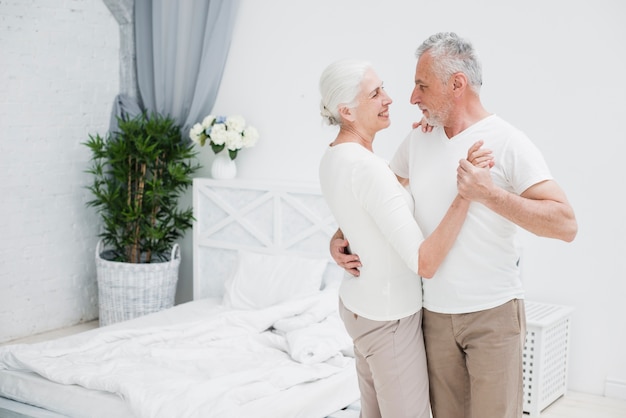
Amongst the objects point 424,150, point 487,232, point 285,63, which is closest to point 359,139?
point 424,150

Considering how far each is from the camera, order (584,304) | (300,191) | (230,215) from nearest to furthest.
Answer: (584,304) → (300,191) → (230,215)

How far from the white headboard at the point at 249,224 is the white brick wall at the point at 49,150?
0.88 m

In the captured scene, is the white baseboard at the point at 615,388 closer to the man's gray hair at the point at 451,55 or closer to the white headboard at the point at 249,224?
the white headboard at the point at 249,224

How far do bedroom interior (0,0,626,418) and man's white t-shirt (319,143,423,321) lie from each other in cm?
126

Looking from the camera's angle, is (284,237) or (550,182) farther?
(284,237)

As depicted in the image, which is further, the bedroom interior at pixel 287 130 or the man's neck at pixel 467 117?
the bedroom interior at pixel 287 130

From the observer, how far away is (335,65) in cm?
219

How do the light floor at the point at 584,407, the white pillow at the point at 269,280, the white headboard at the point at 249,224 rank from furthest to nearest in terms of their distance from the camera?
the white headboard at the point at 249,224 < the white pillow at the point at 269,280 < the light floor at the point at 584,407

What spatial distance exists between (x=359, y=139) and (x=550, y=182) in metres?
0.56

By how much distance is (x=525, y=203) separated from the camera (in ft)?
6.23

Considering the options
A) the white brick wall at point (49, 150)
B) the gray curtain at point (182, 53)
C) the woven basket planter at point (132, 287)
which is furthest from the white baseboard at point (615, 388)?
the white brick wall at point (49, 150)

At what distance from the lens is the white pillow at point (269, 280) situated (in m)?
4.30

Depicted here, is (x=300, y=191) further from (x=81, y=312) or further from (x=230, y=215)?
(x=81, y=312)

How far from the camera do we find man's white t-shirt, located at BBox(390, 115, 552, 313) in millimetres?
2012
